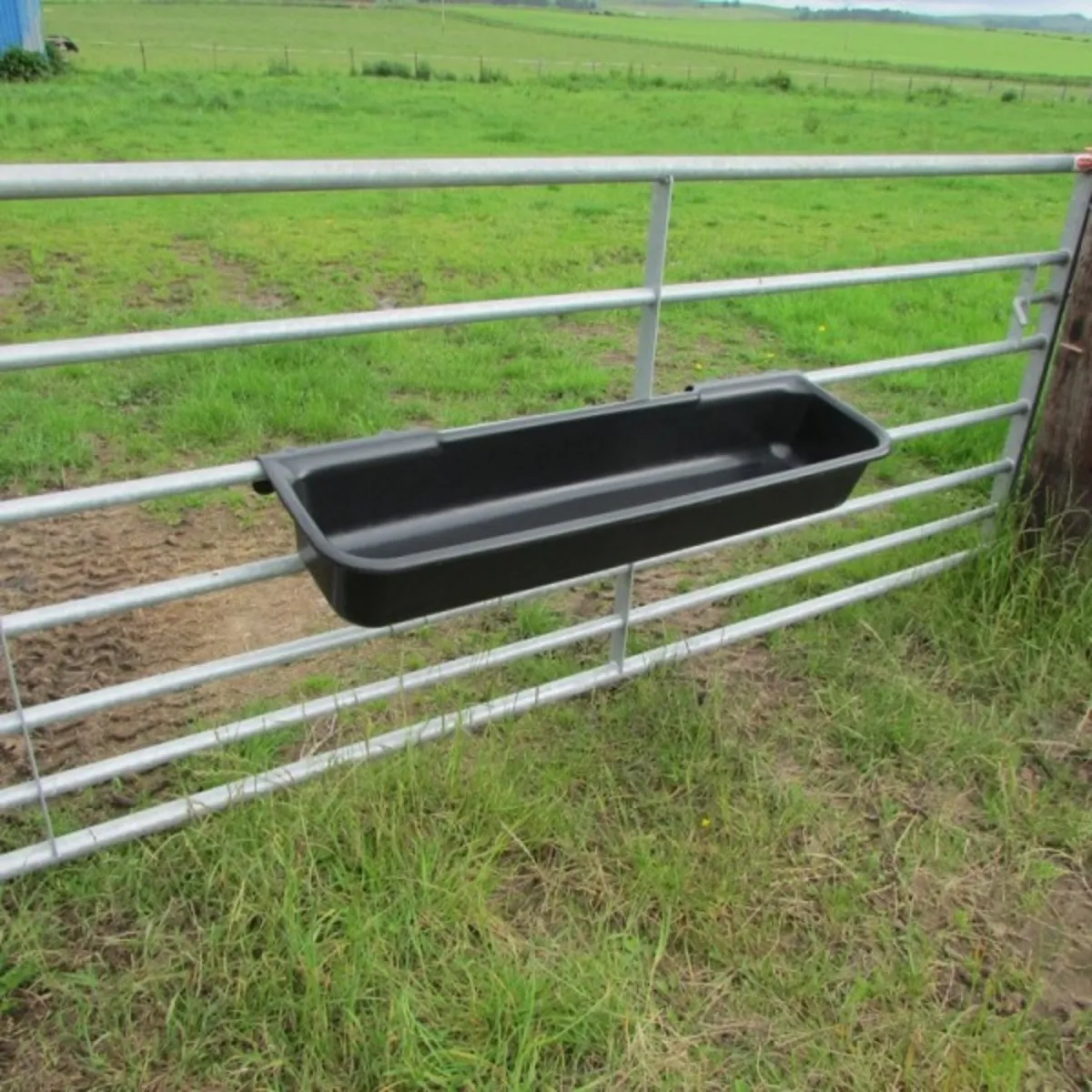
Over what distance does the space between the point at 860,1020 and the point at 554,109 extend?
18.8 m

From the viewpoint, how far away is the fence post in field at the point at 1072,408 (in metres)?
2.99

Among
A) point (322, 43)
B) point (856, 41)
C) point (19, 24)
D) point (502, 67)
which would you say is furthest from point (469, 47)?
point (856, 41)

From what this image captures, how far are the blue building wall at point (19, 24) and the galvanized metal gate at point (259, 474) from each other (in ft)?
71.8

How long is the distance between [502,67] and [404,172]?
104 ft

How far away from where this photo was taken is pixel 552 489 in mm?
→ 2385

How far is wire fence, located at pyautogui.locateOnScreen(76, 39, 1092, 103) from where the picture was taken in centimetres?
2544

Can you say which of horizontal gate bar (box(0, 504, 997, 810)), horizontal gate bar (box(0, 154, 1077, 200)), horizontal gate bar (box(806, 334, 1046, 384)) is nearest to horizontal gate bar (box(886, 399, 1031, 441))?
horizontal gate bar (box(806, 334, 1046, 384))

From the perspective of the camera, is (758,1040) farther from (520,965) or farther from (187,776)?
(187,776)

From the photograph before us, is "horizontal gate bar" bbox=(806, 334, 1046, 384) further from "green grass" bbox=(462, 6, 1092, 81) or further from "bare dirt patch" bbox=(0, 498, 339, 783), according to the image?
"green grass" bbox=(462, 6, 1092, 81)

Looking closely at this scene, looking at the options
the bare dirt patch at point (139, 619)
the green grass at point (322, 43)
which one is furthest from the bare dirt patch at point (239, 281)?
the green grass at point (322, 43)

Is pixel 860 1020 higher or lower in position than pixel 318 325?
lower

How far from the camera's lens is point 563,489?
2.40 meters

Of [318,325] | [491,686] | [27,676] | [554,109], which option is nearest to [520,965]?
[491,686]

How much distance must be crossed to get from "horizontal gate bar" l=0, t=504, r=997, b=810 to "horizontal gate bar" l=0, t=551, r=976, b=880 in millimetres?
93
